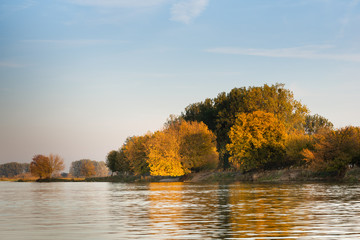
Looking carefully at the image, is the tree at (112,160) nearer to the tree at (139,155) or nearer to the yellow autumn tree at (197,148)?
the tree at (139,155)

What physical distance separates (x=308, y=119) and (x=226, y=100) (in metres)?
62.8

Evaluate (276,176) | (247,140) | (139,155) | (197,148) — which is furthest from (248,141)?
(139,155)

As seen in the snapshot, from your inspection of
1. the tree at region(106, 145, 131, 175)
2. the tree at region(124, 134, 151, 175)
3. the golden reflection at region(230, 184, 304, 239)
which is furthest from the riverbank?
the golden reflection at region(230, 184, 304, 239)

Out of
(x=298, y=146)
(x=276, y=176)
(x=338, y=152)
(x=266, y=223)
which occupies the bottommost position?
(x=266, y=223)

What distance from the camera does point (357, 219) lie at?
18.2 meters

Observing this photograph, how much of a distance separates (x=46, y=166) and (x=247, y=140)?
91831 mm

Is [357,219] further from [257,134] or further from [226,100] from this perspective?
[226,100]

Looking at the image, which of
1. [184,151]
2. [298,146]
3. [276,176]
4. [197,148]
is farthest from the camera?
[184,151]

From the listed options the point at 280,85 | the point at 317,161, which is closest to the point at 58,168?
the point at 280,85

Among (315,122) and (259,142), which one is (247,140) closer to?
(259,142)

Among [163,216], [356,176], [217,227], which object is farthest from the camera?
[356,176]

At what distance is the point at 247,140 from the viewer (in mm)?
86938

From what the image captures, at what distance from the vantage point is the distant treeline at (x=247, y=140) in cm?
6919

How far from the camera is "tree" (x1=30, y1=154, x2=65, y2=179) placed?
156250 mm
